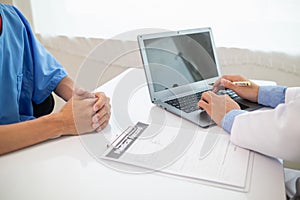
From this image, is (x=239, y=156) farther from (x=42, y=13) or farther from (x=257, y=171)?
(x=42, y=13)

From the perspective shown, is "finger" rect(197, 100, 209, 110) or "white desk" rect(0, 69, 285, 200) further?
"finger" rect(197, 100, 209, 110)

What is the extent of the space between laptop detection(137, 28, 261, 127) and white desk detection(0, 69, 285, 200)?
0.29m

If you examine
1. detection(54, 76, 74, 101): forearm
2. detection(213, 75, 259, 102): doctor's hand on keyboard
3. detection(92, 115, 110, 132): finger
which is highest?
detection(54, 76, 74, 101): forearm

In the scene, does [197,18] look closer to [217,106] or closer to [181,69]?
[181,69]

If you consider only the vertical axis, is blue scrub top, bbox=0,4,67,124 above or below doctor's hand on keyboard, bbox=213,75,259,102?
above

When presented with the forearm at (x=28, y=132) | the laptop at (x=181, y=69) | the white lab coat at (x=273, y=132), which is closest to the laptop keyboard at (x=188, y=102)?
the laptop at (x=181, y=69)

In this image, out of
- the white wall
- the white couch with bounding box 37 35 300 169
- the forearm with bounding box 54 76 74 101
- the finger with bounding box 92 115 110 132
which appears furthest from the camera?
the white wall

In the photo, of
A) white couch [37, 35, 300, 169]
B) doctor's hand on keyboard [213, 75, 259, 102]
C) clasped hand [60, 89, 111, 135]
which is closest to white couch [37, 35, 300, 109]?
white couch [37, 35, 300, 169]

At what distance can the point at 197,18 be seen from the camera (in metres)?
1.43

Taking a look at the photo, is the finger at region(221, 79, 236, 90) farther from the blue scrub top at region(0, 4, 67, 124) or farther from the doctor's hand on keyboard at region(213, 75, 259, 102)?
the blue scrub top at region(0, 4, 67, 124)

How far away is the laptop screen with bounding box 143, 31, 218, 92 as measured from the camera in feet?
3.15

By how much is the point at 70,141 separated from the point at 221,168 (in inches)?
15.7

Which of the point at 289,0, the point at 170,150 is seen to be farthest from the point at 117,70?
the point at 170,150

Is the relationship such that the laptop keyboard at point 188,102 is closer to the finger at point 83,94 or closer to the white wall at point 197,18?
the finger at point 83,94
